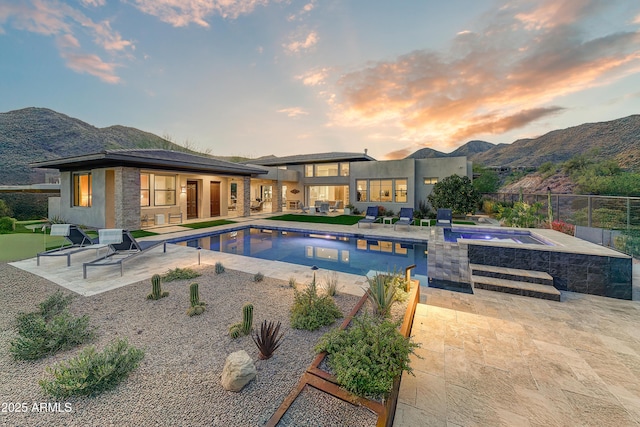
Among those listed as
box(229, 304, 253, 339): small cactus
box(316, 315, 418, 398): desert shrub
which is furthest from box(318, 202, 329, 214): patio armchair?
box(316, 315, 418, 398): desert shrub

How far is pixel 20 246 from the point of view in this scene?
8.12 meters

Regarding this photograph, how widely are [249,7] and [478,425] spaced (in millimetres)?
17318

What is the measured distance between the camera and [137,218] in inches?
486

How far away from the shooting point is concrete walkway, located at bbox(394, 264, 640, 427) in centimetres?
217

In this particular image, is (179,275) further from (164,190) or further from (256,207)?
(256,207)

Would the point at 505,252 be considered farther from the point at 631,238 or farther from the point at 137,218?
the point at 137,218

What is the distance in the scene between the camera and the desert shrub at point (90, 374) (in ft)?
7.47

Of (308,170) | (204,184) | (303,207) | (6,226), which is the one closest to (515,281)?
(204,184)

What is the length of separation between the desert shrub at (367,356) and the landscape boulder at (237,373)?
716mm

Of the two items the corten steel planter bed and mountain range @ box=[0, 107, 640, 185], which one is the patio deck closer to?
the corten steel planter bed

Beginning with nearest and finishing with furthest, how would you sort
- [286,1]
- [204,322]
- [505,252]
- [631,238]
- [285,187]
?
[204,322] → [505,252] → [631,238] → [286,1] → [285,187]

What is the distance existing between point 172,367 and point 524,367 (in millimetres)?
3910

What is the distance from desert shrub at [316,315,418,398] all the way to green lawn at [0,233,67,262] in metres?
10.3

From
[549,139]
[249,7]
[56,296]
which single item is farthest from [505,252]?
[549,139]
